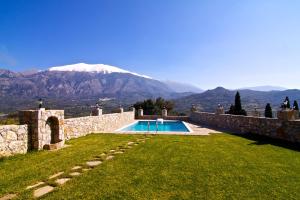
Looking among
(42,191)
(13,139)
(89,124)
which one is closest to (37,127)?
(13,139)

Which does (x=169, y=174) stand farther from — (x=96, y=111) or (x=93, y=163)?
(x=96, y=111)

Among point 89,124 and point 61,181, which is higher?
point 89,124

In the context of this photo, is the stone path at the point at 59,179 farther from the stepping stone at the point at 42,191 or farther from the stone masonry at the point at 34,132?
the stone masonry at the point at 34,132

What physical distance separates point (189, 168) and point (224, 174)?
0.85 m

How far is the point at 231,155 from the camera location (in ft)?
23.9

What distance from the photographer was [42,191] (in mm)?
4262

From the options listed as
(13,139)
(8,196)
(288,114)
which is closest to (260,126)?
(288,114)

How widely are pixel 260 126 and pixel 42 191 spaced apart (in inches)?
429

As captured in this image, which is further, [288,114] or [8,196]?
[288,114]

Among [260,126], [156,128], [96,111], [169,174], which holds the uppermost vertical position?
[96,111]

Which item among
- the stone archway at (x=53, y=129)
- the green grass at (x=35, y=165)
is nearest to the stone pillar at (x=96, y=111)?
the stone archway at (x=53, y=129)

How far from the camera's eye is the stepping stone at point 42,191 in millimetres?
4099

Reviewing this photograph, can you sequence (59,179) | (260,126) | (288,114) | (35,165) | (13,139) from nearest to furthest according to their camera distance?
(59,179) → (35,165) → (13,139) → (288,114) → (260,126)

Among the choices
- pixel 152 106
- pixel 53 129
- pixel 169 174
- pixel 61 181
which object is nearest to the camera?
pixel 61 181
